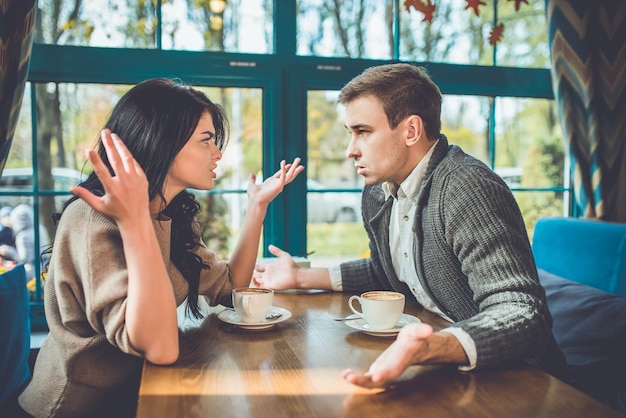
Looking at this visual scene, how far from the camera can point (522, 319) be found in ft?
3.64

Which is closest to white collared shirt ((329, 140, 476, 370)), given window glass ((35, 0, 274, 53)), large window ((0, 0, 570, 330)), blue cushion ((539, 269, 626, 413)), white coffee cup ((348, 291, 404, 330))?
white coffee cup ((348, 291, 404, 330))

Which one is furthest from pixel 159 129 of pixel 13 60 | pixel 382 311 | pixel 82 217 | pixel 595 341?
pixel 595 341

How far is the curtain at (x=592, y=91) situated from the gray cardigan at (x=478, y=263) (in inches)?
48.6

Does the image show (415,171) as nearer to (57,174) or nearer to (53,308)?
(53,308)

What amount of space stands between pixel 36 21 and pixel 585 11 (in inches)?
89.8

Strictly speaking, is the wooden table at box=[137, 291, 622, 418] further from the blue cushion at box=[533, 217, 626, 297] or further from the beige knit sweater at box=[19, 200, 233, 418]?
the blue cushion at box=[533, 217, 626, 297]

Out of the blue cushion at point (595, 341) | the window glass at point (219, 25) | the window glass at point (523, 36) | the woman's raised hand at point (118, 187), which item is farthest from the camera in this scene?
the window glass at point (523, 36)

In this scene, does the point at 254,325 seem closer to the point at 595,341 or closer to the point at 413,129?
the point at 413,129

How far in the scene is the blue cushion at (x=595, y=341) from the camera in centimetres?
184

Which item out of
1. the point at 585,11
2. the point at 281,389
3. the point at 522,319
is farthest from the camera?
the point at 585,11

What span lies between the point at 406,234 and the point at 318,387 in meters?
0.76

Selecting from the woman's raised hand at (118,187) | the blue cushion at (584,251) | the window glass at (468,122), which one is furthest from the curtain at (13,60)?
the blue cushion at (584,251)

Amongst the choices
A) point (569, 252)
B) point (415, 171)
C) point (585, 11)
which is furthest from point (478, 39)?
point (415, 171)

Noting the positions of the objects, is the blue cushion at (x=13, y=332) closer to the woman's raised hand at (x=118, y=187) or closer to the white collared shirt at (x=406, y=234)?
the woman's raised hand at (x=118, y=187)
